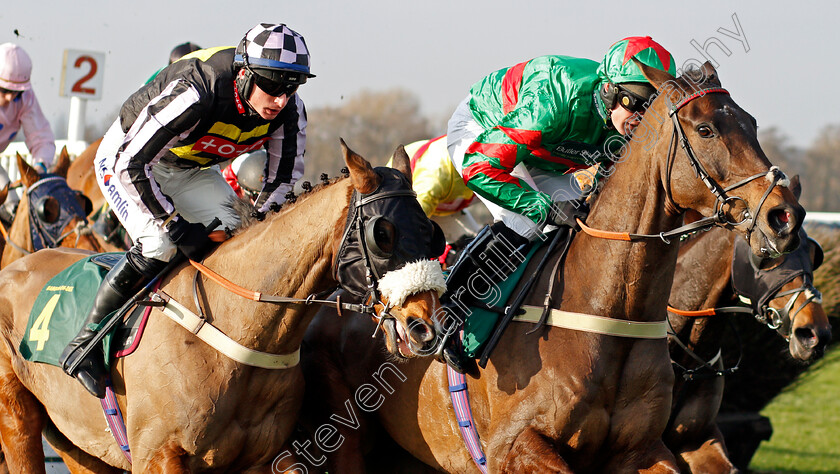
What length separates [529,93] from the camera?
4031mm

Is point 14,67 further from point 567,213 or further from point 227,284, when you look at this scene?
point 567,213

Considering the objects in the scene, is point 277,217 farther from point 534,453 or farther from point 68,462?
point 68,462

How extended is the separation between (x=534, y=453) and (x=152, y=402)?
4.91 ft

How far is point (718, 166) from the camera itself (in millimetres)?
3154

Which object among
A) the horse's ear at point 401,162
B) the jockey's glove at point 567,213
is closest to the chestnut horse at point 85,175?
the horse's ear at point 401,162

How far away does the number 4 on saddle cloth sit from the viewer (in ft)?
13.5

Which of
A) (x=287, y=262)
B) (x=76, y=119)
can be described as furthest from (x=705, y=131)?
(x=76, y=119)

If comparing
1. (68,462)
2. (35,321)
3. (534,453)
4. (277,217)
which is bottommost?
(68,462)

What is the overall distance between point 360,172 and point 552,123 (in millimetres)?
1027

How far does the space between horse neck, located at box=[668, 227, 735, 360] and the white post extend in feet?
26.6

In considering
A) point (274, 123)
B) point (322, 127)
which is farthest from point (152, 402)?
point (322, 127)

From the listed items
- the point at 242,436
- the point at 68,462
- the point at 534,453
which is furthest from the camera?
the point at 68,462

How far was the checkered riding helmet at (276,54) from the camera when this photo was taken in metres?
3.64

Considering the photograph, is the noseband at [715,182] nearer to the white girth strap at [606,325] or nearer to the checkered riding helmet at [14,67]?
the white girth strap at [606,325]
